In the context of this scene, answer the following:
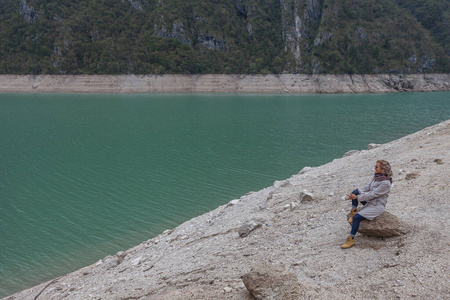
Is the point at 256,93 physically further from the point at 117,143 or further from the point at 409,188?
the point at 409,188

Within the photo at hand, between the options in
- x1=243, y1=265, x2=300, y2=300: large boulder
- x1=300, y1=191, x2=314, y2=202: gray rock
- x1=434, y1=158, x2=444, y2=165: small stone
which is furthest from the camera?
x1=434, y1=158, x2=444, y2=165: small stone

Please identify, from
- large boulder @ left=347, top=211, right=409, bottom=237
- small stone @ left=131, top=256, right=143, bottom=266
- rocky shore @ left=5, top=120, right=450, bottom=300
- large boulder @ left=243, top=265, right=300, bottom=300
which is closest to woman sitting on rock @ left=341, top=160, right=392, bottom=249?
large boulder @ left=347, top=211, right=409, bottom=237

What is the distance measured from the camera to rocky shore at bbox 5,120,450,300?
5.33 meters

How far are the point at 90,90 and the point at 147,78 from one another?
68.6 ft

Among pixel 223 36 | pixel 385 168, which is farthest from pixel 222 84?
pixel 385 168

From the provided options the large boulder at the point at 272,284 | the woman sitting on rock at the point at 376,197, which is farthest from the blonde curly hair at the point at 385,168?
the large boulder at the point at 272,284

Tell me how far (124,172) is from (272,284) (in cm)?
1929

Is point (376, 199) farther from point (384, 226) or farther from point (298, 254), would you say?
point (298, 254)

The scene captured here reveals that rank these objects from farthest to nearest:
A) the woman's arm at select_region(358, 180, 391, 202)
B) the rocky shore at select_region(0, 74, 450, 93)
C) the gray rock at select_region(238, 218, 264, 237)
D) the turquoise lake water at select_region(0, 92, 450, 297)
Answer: the rocky shore at select_region(0, 74, 450, 93)
the turquoise lake water at select_region(0, 92, 450, 297)
the gray rock at select_region(238, 218, 264, 237)
the woman's arm at select_region(358, 180, 391, 202)

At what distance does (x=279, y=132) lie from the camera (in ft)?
127

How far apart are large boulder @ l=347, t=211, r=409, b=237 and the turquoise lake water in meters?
9.65

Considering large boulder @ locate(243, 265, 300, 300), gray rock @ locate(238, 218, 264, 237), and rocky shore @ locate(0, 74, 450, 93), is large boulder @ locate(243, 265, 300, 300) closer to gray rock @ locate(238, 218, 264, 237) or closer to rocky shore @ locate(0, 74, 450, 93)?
gray rock @ locate(238, 218, 264, 237)

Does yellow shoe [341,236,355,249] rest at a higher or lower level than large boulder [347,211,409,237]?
lower

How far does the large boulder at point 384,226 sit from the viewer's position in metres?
6.35
